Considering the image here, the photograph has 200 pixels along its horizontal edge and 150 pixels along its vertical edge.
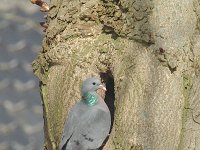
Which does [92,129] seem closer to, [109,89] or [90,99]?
[90,99]

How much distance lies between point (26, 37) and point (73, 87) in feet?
7.76

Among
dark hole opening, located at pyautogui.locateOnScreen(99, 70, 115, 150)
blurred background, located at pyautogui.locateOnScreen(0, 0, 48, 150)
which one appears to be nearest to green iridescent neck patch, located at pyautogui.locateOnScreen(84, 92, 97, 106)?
dark hole opening, located at pyautogui.locateOnScreen(99, 70, 115, 150)

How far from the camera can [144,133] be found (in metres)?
2.91

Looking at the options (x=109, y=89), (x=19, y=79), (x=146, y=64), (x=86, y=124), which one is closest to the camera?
(x=146, y=64)

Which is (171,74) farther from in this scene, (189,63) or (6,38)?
(6,38)

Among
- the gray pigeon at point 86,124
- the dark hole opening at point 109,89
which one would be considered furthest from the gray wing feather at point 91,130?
the dark hole opening at point 109,89

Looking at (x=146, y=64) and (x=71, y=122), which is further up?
(x=146, y=64)

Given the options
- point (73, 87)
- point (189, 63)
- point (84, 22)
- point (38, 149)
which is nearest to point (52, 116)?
point (73, 87)

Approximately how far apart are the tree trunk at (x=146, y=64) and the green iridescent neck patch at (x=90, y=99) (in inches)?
3.3

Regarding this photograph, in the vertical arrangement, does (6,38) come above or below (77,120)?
below

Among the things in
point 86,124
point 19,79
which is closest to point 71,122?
point 86,124

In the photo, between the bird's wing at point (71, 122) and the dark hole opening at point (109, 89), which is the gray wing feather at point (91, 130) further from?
the dark hole opening at point (109, 89)

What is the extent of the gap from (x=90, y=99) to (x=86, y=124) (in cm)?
12

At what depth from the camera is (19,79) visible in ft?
17.8
